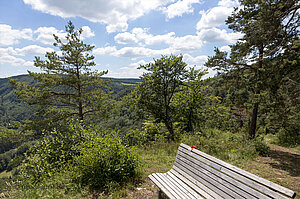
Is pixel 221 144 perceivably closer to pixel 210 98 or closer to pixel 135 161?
pixel 210 98

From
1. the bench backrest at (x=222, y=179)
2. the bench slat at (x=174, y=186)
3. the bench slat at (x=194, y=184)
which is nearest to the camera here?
the bench backrest at (x=222, y=179)

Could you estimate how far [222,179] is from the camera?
268 cm

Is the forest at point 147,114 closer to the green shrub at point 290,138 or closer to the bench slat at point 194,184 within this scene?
the green shrub at point 290,138

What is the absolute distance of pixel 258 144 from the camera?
7.59 metres

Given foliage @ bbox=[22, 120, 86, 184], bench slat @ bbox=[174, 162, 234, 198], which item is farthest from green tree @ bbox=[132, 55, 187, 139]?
bench slat @ bbox=[174, 162, 234, 198]

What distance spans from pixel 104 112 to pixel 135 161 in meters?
9.26

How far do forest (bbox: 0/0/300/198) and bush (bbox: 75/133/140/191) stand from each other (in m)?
0.02

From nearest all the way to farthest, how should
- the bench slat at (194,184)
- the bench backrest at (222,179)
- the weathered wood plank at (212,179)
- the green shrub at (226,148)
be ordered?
the bench backrest at (222,179) < the weathered wood plank at (212,179) < the bench slat at (194,184) < the green shrub at (226,148)

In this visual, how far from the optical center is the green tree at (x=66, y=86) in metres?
11.6

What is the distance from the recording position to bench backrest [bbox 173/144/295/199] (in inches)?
79.8

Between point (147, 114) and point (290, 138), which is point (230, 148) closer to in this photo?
point (147, 114)

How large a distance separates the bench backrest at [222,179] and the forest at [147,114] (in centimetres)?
125

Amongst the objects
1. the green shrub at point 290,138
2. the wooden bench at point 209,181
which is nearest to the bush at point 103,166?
the wooden bench at point 209,181

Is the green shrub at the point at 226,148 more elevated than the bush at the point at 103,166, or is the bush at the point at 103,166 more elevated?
the bush at the point at 103,166
